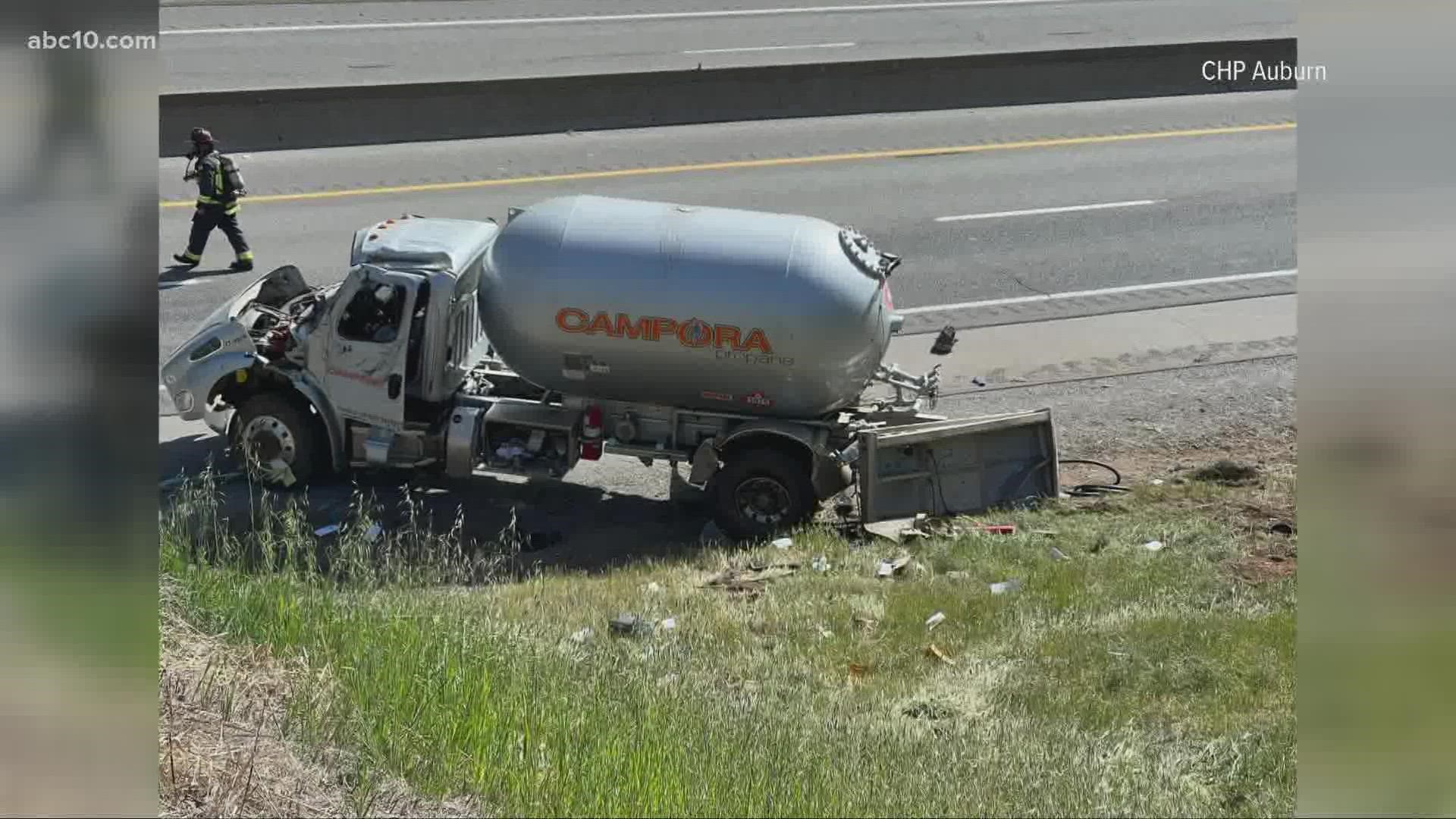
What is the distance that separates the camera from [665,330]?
11688mm

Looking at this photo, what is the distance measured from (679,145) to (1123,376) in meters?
8.32

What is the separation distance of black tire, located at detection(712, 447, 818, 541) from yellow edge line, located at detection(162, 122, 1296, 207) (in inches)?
337

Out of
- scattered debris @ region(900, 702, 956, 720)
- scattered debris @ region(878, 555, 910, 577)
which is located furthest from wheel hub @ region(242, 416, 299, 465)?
scattered debris @ region(900, 702, 956, 720)

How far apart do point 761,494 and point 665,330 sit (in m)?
1.58

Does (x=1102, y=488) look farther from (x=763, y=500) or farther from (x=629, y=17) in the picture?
(x=629, y=17)

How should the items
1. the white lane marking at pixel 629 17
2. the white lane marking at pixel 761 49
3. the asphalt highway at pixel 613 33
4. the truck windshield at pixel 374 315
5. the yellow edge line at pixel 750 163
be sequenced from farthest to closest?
the white lane marking at pixel 629 17, the white lane marking at pixel 761 49, the asphalt highway at pixel 613 33, the yellow edge line at pixel 750 163, the truck windshield at pixel 374 315

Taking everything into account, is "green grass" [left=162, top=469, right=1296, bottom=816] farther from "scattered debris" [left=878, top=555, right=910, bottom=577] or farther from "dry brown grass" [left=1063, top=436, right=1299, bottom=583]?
"dry brown grass" [left=1063, top=436, right=1299, bottom=583]

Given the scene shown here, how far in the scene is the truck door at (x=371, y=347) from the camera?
12336 mm

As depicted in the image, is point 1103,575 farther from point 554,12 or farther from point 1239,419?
point 554,12

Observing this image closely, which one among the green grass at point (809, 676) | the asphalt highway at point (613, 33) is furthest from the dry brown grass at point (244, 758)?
the asphalt highway at point (613, 33)

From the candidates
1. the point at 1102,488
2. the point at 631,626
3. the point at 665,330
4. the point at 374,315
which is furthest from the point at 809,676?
the point at 374,315

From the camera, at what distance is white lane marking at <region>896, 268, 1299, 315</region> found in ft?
54.3

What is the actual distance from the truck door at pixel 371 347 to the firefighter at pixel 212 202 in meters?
4.71

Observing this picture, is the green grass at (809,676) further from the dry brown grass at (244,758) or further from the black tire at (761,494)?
the black tire at (761,494)
